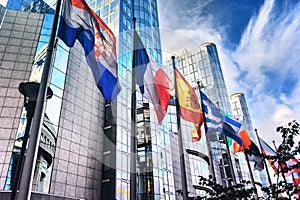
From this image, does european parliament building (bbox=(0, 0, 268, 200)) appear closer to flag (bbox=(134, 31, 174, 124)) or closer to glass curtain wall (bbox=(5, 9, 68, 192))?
glass curtain wall (bbox=(5, 9, 68, 192))

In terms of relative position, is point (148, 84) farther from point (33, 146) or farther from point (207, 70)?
point (207, 70)

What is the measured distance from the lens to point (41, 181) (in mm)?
21531

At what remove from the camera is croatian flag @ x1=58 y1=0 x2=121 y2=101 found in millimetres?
9055

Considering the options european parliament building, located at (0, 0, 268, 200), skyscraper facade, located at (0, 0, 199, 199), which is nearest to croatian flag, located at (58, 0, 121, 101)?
european parliament building, located at (0, 0, 268, 200)

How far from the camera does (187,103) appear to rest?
1633 centimetres

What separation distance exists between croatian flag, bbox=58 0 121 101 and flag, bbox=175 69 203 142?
547cm

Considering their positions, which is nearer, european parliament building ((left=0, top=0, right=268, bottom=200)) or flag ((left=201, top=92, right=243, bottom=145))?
flag ((left=201, top=92, right=243, bottom=145))

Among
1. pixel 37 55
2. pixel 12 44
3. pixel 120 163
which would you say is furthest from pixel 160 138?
pixel 12 44

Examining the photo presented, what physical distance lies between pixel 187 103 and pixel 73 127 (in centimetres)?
1531

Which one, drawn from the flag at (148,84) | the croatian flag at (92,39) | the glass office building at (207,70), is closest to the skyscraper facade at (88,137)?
the flag at (148,84)

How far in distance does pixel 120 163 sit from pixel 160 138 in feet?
30.3

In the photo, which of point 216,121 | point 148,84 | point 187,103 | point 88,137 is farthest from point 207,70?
point 148,84

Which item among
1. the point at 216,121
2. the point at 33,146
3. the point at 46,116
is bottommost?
the point at 33,146

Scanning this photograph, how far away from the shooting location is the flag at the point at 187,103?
15.7m
